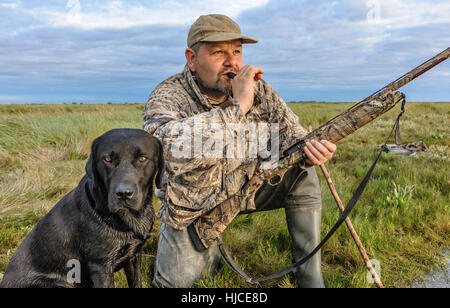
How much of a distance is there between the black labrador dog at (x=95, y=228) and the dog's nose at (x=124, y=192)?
0.07 meters

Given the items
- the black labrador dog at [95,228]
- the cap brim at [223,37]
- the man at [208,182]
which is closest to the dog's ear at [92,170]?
the black labrador dog at [95,228]

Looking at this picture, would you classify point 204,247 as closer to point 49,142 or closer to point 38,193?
point 38,193

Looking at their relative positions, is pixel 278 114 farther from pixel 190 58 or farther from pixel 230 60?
pixel 190 58

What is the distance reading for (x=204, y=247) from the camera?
373 centimetres

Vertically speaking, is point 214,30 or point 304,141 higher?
point 214,30

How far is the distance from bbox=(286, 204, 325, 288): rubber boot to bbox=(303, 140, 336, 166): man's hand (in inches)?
28.2

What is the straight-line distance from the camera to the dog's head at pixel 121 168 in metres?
2.46

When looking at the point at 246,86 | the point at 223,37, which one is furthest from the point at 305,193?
the point at 223,37

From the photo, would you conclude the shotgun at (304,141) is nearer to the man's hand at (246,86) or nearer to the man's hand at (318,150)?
the man's hand at (318,150)

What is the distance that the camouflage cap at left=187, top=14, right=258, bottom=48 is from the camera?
3436 mm

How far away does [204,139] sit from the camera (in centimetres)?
291

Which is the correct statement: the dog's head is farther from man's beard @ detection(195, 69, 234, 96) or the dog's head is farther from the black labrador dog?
man's beard @ detection(195, 69, 234, 96)

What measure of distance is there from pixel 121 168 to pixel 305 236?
2.05 meters

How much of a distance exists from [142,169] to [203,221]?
4.04 feet
